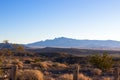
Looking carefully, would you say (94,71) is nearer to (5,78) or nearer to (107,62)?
(107,62)

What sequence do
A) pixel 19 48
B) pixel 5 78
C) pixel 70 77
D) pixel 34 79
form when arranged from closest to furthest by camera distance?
pixel 5 78 < pixel 34 79 < pixel 70 77 < pixel 19 48

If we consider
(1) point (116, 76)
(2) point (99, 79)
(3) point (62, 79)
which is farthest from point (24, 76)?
(2) point (99, 79)

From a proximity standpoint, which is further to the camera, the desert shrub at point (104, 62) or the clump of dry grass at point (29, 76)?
the desert shrub at point (104, 62)

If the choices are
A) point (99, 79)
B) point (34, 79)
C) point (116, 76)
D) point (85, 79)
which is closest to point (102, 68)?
point (99, 79)

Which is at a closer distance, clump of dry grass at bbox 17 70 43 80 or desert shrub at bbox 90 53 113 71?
clump of dry grass at bbox 17 70 43 80

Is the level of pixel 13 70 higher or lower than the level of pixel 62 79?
higher

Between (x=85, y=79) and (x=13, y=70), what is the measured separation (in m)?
10.5

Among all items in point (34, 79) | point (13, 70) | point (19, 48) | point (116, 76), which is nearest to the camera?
point (13, 70)

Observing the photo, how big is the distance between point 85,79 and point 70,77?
1.42 meters

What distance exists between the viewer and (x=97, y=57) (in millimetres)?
35781

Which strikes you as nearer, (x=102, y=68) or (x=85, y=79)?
(x=85, y=79)

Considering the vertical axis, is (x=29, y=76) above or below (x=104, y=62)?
below

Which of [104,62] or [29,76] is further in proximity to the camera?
[104,62]

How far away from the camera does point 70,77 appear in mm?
22469
